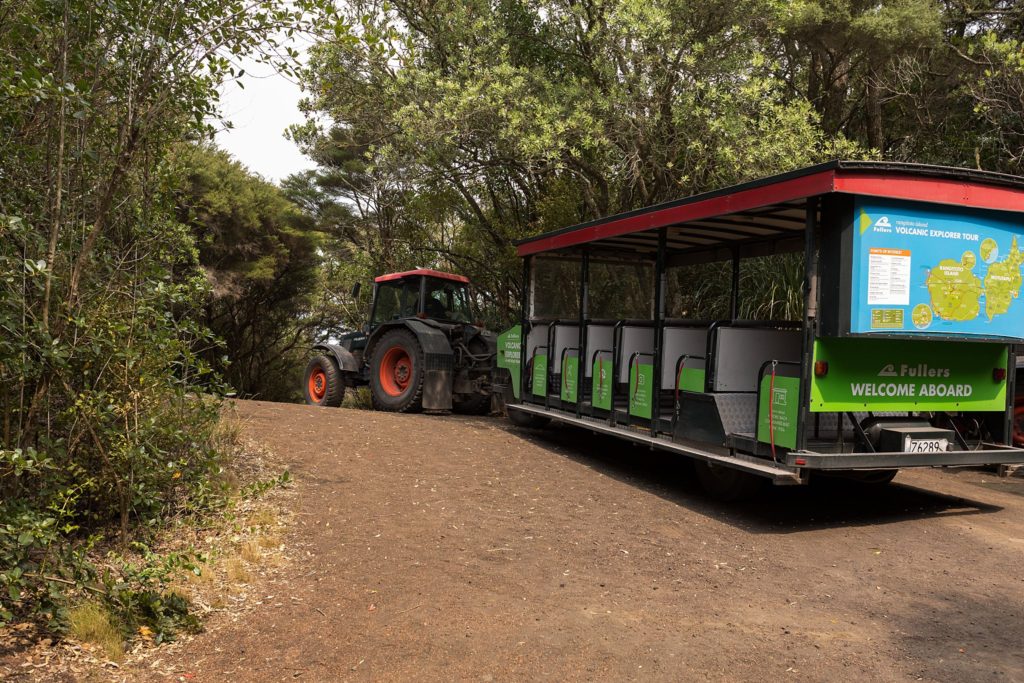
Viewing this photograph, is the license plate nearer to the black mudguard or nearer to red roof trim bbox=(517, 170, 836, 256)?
red roof trim bbox=(517, 170, 836, 256)

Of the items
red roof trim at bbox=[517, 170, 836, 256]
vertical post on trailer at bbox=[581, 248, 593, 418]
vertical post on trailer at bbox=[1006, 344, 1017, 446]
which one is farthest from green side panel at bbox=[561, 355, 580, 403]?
vertical post on trailer at bbox=[1006, 344, 1017, 446]

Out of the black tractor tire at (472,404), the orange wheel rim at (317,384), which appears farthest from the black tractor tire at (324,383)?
the black tractor tire at (472,404)

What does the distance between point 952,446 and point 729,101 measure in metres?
5.87

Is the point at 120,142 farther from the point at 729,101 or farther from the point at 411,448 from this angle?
the point at 729,101

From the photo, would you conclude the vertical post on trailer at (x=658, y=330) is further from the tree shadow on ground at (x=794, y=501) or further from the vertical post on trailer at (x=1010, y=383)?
the vertical post on trailer at (x=1010, y=383)

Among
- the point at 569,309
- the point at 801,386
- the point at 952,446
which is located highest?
the point at 569,309

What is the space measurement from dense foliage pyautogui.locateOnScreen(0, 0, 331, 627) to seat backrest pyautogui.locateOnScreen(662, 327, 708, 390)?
178 inches

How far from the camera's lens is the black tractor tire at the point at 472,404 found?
1274cm

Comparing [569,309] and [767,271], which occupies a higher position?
[767,271]

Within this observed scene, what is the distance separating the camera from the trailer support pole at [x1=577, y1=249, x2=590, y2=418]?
30.5 feet

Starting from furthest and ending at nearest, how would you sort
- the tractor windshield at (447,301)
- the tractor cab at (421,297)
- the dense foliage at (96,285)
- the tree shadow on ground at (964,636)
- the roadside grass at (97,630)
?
the tractor windshield at (447,301) → the tractor cab at (421,297) → the dense foliage at (96,285) → the roadside grass at (97,630) → the tree shadow on ground at (964,636)

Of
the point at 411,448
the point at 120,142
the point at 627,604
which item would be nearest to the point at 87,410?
the point at 120,142

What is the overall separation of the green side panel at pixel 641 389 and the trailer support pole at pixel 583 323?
3.20ft

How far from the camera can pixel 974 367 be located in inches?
270
